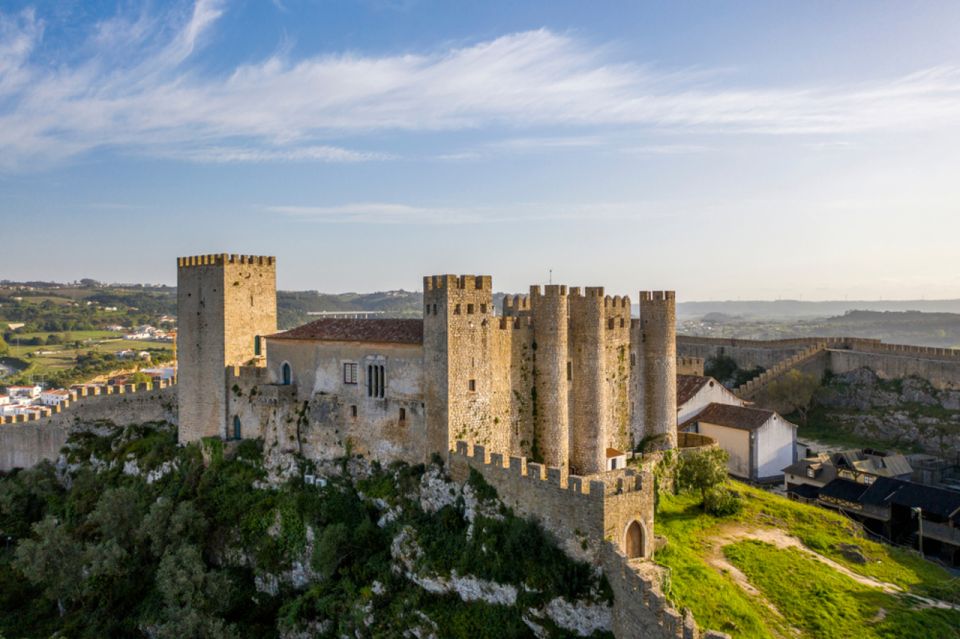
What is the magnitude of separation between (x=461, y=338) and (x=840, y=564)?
679 inches

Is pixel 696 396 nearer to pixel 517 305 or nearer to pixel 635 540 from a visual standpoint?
pixel 517 305

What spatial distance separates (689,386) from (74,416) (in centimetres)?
4068

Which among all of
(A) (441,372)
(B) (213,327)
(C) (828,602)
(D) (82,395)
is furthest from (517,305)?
(D) (82,395)

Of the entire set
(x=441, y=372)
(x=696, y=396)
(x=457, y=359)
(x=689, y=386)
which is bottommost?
(x=696, y=396)

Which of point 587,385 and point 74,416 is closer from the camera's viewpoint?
point 587,385

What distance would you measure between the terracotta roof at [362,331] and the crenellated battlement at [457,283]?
2.43 metres

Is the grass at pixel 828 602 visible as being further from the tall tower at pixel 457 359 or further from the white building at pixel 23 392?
the white building at pixel 23 392

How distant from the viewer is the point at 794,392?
5581cm

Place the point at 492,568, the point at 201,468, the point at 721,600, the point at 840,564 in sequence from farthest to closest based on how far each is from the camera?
1. the point at 201,468
2. the point at 840,564
3. the point at 492,568
4. the point at 721,600

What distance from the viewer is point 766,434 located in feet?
134

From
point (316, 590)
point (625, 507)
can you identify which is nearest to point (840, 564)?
point (625, 507)

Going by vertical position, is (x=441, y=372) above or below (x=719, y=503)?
above

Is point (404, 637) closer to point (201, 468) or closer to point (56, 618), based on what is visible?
point (201, 468)

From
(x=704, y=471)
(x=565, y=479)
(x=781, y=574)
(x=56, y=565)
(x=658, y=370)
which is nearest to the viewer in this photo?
(x=565, y=479)
